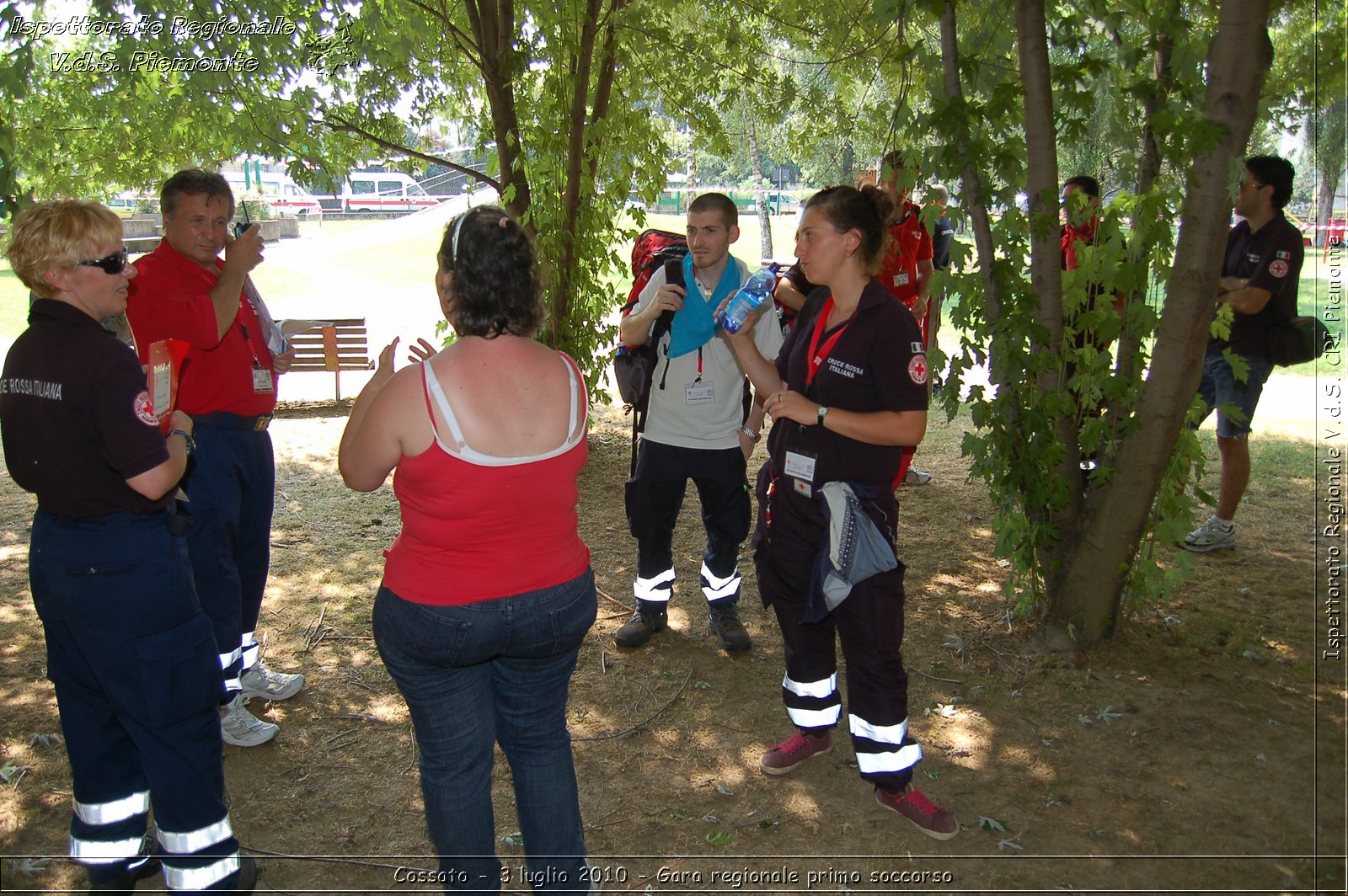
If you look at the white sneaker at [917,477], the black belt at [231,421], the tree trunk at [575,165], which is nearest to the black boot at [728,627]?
the black belt at [231,421]

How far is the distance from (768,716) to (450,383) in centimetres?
247

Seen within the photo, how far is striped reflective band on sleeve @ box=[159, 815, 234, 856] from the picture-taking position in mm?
2781

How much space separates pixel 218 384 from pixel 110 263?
1.03 m

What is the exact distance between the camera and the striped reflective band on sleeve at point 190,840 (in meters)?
2.78

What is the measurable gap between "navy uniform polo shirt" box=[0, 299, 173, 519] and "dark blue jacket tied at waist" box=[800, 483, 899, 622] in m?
2.00

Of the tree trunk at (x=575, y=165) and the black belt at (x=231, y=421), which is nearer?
the black belt at (x=231, y=421)

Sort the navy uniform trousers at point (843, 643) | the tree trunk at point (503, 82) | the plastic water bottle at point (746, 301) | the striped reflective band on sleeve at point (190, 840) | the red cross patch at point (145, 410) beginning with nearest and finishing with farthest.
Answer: the red cross patch at point (145, 410), the striped reflective band on sleeve at point (190, 840), the navy uniform trousers at point (843, 643), the plastic water bottle at point (746, 301), the tree trunk at point (503, 82)

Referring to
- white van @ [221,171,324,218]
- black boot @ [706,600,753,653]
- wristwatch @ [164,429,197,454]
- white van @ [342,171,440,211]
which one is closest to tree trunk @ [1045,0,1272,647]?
black boot @ [706,600,753,653]

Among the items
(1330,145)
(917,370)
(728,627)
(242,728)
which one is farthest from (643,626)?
(1330,145)

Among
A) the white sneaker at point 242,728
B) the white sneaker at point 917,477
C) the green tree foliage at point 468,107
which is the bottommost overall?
the white sneaker at point 242,728

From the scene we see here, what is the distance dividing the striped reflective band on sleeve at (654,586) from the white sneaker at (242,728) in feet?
5.72

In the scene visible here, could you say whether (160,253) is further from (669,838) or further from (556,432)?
(669,838)

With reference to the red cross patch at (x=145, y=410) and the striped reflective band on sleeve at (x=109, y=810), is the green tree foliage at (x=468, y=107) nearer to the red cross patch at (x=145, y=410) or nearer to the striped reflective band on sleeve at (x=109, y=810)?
the red cross patch at (x=145, y=410)

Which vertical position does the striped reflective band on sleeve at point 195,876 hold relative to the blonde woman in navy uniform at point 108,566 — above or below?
below
